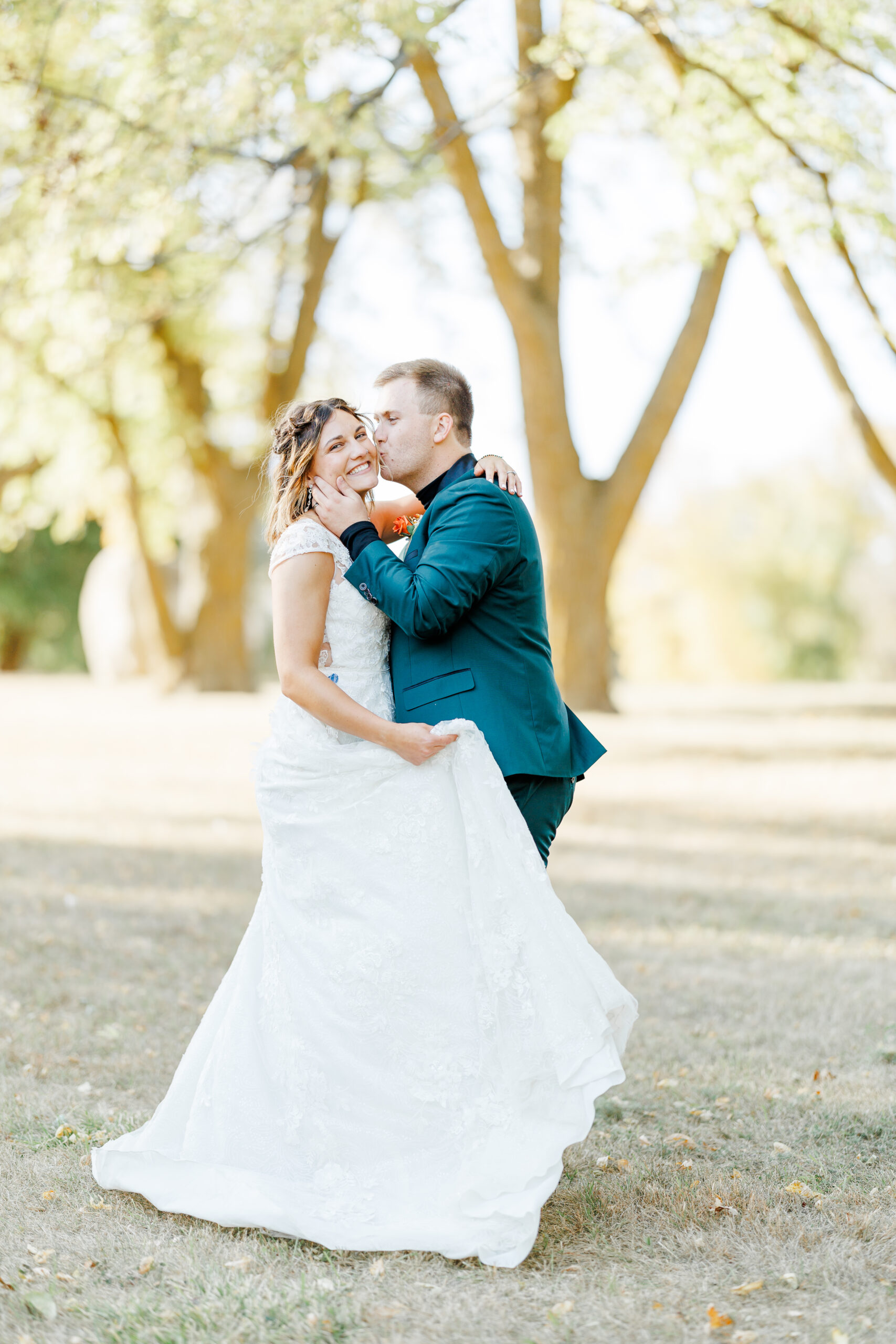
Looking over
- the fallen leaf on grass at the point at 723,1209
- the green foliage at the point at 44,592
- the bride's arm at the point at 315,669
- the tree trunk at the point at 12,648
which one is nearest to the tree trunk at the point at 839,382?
the bride's arm at the point at 315,669

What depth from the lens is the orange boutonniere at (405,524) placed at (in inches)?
171

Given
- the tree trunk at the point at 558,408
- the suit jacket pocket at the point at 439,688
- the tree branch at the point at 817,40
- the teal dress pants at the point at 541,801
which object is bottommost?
the teal dress pants at the point at 541,801

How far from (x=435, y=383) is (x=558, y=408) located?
419 inches

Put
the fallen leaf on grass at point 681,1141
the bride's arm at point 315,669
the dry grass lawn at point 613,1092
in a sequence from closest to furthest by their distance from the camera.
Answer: the dry grass lawn at point 613,1092 < the bride's arm at point 315,669 < the fallen leaf on grass at point 681,1141

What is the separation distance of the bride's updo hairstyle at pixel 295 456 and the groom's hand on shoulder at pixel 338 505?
2.1 inches

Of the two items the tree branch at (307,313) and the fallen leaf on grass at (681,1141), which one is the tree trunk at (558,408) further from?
the fallen leaf on grass at (681,1141)

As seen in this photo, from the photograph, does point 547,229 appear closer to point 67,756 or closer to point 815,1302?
point 67,756

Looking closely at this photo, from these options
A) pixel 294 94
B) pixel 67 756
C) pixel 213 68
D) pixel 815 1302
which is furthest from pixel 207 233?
pixel 815 1302

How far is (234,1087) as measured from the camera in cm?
363

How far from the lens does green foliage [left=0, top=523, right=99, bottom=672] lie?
37906mm

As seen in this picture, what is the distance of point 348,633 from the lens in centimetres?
370

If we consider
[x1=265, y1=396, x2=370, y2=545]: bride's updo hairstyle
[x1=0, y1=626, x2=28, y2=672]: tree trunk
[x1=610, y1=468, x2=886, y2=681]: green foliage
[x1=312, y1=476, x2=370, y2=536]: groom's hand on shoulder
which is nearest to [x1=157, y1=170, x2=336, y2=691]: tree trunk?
[x1=265, y1=396, x2=370, y2=545]: bride's updo hairstyle

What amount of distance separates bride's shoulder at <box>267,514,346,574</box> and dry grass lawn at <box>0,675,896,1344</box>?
1908 mm

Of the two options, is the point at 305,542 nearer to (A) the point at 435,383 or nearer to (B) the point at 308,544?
(B) the point at 308,544
